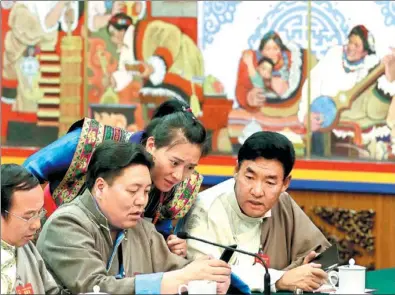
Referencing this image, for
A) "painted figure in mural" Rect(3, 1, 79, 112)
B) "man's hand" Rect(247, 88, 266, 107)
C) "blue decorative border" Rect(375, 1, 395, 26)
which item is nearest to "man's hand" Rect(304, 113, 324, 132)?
"man's hand" Rect(247, 88, 266, 107)

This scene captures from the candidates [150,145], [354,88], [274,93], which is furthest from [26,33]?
[150,145]

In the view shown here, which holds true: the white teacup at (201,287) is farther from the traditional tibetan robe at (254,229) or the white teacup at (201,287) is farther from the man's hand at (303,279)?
the traditional tibetan robe at (254,229)

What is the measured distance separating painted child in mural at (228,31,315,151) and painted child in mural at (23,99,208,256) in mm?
2434

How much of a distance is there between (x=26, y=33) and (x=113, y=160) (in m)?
3.83

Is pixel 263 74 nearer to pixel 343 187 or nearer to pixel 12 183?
pixel 343 187

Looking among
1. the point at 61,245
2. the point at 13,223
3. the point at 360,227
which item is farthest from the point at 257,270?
the point at 360,227

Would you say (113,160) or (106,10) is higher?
(106,10)

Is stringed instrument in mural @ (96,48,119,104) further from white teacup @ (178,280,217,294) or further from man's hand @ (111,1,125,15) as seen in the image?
white teacup @ (178,280,217,294)

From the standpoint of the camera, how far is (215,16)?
6758 millimetres

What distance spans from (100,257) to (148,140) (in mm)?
617

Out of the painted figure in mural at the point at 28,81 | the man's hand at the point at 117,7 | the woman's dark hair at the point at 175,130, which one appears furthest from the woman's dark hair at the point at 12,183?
the painted figure in mural at the point at 28,81

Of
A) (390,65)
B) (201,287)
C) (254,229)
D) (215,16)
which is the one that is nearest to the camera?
(201,287)

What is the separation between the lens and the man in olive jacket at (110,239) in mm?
3350

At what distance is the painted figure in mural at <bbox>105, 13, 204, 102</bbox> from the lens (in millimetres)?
6812
